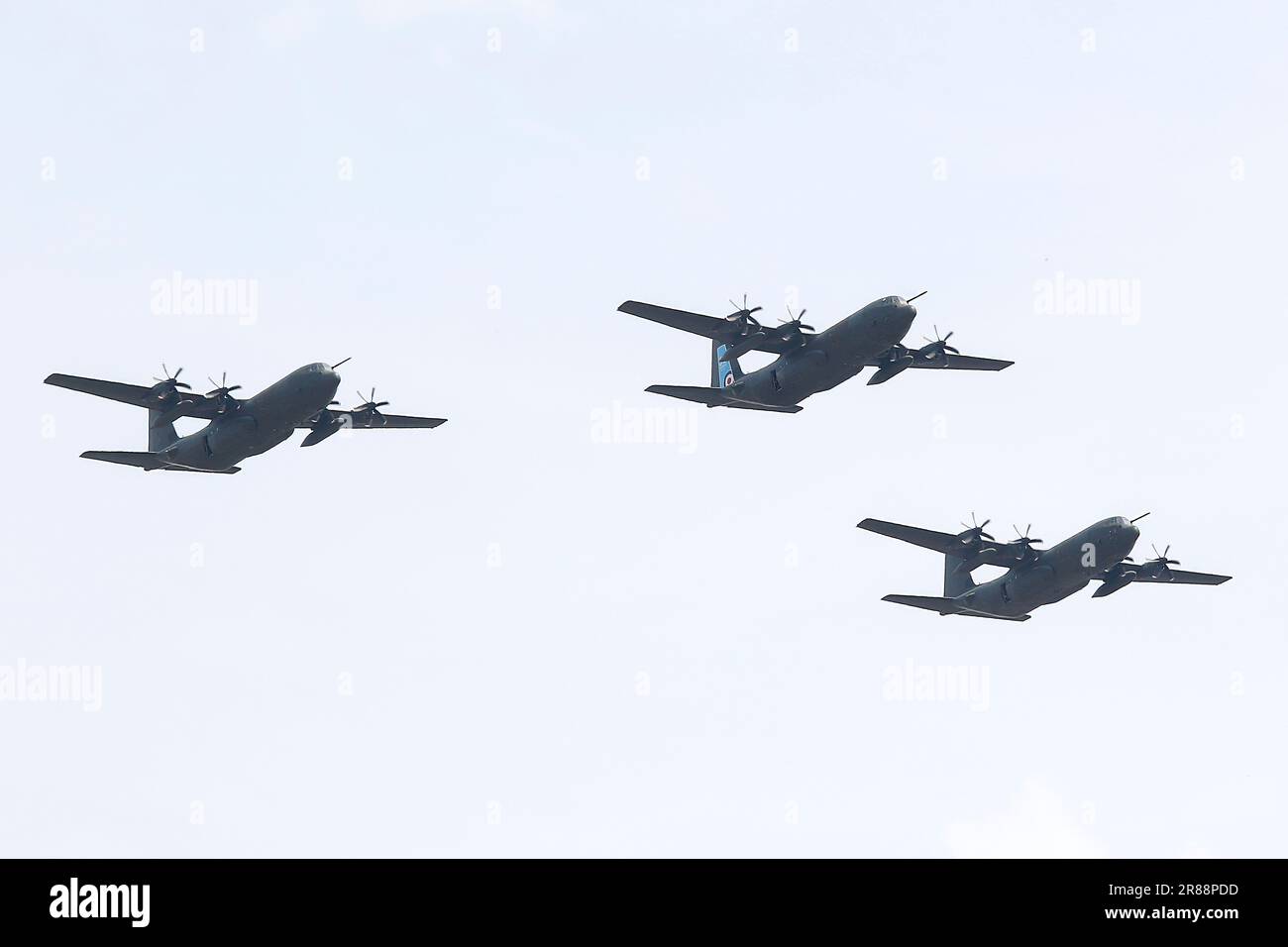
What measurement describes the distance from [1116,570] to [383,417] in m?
32.3

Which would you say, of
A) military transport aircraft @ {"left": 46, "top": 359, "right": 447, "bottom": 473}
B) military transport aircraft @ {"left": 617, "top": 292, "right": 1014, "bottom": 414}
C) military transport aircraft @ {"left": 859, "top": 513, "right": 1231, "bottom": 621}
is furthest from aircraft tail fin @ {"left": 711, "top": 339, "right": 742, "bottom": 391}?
military transport aircraft @ {"left": 46, "top": 359, "right": 447, "bottom": 473}

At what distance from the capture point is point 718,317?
8012 cm

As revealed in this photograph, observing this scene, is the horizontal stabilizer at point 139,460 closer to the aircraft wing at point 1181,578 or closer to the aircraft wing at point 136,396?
the aircraft wing at point 136,396

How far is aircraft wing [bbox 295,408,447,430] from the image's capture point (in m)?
83.4

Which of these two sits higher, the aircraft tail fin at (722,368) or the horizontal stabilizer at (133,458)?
the aircraft tail fin at (722,368)

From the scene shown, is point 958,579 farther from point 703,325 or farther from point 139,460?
point 139,460

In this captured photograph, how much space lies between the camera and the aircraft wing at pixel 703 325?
78.6 meters

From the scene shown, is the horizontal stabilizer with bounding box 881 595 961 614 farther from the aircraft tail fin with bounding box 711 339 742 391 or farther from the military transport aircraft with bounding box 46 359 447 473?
the military transport aircraft with bounding box 46 359 447 473

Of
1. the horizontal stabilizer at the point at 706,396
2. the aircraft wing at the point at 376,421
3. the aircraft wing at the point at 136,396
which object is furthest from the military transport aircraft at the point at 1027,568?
the aircraft wing at the point at 136,396

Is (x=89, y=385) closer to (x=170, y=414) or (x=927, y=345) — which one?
(x=170, y=414)

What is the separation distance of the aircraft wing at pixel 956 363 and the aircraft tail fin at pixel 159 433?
2887cm

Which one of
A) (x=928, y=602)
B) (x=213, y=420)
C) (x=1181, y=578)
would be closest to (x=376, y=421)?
(x=213, y=420)
